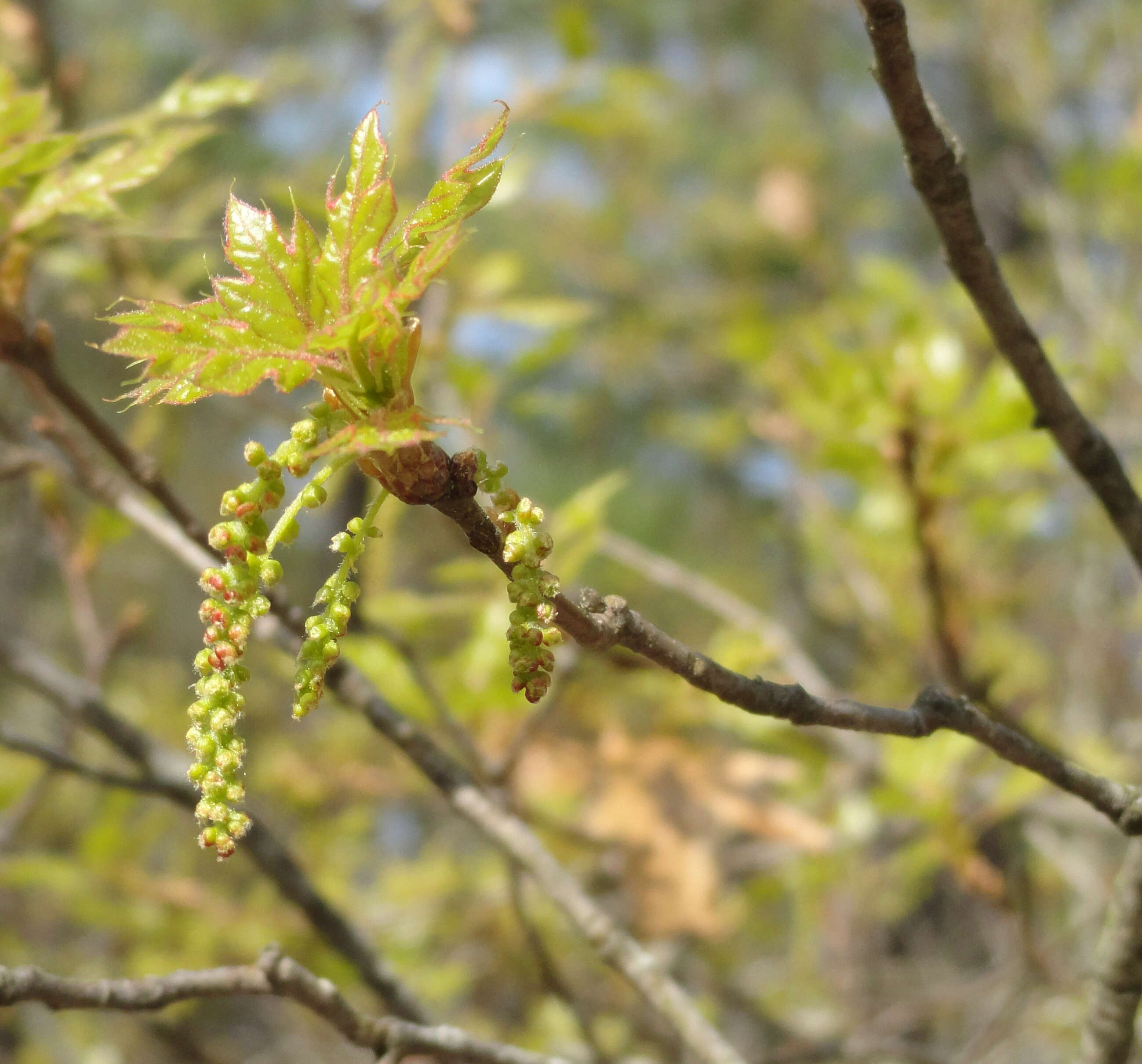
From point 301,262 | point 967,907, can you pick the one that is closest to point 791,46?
point 967,907

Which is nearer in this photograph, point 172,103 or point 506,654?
point 172,103

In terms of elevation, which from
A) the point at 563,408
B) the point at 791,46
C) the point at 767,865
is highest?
the point at 791,46

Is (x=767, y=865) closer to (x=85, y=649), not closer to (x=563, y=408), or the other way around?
(x=563, y=408)

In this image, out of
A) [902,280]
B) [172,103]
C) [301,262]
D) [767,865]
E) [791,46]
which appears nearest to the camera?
[301,262]

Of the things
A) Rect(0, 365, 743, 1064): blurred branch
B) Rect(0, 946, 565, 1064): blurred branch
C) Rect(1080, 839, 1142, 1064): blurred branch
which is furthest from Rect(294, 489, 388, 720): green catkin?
Rect(1080, 839, 1142, 1064): blurred branch

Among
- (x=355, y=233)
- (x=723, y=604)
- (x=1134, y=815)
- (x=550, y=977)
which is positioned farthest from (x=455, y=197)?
(x=723, y=604)

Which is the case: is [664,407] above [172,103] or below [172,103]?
above

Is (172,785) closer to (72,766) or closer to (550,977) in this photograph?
(72,766)

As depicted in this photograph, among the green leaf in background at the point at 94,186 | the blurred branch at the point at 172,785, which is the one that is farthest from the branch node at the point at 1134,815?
the green leaf in background at the point at 94,186
